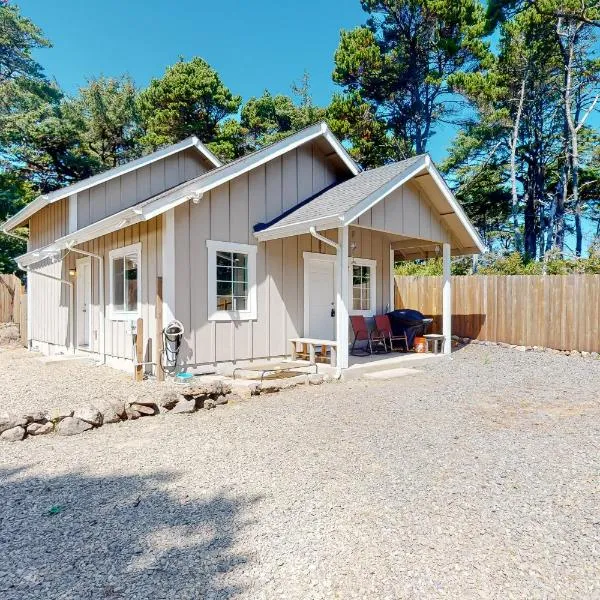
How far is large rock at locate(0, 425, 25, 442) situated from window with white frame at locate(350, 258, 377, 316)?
→ 7.45 m

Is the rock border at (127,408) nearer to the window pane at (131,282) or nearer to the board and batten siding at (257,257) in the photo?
the board and batten siding at (257,257)

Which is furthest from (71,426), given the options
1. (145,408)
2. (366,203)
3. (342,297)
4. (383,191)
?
(383,191)

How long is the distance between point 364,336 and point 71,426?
6.94 m

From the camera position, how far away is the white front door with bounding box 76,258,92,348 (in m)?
10.8

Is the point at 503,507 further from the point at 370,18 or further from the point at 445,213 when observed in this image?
the point at 370,18

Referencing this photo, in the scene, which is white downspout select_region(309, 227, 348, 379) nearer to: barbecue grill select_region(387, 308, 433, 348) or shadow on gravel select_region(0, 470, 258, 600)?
barbecue grill select_region(387, 308, 433, 348)

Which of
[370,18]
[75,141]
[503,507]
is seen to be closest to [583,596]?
[503,507]

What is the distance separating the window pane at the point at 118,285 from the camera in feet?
29.8

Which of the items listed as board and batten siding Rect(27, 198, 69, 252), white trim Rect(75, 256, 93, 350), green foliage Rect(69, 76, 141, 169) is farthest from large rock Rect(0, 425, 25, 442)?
green foliage Rect(69, 76, 141, 169)

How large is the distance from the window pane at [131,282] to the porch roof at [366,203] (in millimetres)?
2456

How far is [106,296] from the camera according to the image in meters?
9.52

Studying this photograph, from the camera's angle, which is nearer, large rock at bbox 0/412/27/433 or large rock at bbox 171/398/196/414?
large rock at bbox 0/412/27/433

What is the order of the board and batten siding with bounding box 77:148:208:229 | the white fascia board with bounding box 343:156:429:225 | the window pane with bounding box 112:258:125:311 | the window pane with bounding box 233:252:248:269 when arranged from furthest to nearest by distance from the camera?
the board and batten siding with bounding box 77:148:208:229 → the window pane with bounding box 112:258:125:311 → the window pane with bounding box 233:252:248:269 → the white fascia board with bounding box 343:156:429:225

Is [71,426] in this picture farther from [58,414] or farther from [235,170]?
[235,170]
